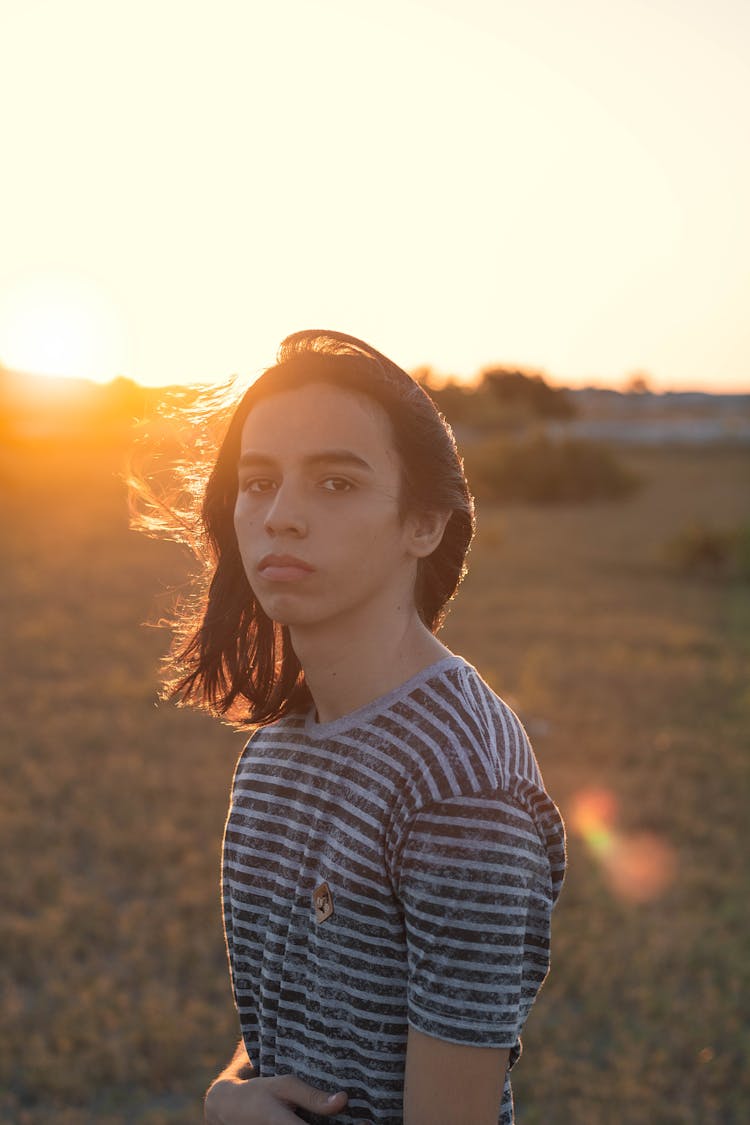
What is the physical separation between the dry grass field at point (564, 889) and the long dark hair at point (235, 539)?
0.90 metres

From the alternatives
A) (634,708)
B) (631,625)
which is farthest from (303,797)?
(631,625)

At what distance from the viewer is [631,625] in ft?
48.9

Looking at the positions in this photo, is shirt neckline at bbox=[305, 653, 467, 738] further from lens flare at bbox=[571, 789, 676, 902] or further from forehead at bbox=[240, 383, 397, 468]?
lens flare at bbox=[571, 789, 676, 902]

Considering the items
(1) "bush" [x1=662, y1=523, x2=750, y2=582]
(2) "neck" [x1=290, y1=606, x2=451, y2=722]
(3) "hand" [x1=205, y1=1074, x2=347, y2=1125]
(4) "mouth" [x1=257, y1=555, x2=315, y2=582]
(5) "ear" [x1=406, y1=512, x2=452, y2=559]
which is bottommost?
(1) "bush" [x1=662, y1=523, x2=750, y2=582]

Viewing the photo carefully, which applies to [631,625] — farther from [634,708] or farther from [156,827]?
[156,827]

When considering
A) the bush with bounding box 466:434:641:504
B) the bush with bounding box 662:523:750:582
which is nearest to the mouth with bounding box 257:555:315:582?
the bush with bounding box 662:523:750:582

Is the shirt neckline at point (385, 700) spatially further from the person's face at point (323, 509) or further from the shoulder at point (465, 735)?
the person's face at point (323, 509)

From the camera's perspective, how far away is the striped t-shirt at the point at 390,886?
128 centimetres

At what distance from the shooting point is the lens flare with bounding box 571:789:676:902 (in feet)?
21.4

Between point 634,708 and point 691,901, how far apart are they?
4258 millimetres

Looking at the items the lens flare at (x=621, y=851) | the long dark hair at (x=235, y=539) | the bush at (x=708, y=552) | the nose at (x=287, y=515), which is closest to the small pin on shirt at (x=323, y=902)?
the long dark hair at (x=235, y=539)

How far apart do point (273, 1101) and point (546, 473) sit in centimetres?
3382

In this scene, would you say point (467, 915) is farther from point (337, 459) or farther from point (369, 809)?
point (337, 459)

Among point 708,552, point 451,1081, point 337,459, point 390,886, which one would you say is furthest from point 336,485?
point 708,552
